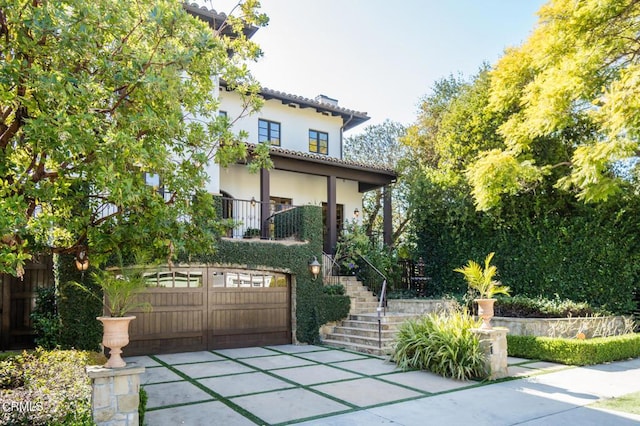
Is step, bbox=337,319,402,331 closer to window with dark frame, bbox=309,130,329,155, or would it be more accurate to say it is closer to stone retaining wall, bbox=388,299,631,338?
stone retaining wall, bbox=388,299,631,338

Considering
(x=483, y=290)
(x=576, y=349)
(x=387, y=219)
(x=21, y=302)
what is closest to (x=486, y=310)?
(x=483, y=290)

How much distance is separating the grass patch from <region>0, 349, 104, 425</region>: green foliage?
636 centimetres

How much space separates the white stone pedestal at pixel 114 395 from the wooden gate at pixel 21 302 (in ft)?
20.8

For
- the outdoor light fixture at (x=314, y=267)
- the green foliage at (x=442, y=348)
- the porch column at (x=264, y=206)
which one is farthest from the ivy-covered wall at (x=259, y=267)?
the green foliage at (x=442, y=348)

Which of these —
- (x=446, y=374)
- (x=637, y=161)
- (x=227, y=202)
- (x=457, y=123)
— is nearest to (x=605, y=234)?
(x=637, y=161)

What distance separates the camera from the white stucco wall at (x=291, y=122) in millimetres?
15578

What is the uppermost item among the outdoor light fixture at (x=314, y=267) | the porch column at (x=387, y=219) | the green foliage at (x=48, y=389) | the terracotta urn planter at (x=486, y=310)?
the porch column at (x=387, y=219)

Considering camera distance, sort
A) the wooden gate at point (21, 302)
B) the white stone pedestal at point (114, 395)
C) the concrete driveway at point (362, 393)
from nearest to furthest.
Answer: the white stone pedestal at point (114, 395) < the concrete driveway at point (362, 393) < the wooden gate at point (21, 302)

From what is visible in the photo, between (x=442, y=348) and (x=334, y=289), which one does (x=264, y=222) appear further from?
(x=442, y=348)

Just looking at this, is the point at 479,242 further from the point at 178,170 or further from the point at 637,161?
the point at 178,170

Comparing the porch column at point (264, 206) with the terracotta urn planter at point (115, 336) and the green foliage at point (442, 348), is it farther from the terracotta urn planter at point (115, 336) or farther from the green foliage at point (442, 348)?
the terracotta urn planter at point (115, 336)

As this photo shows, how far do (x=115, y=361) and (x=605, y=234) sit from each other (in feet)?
38.3

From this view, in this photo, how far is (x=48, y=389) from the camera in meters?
4.92

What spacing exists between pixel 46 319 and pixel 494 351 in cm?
861
